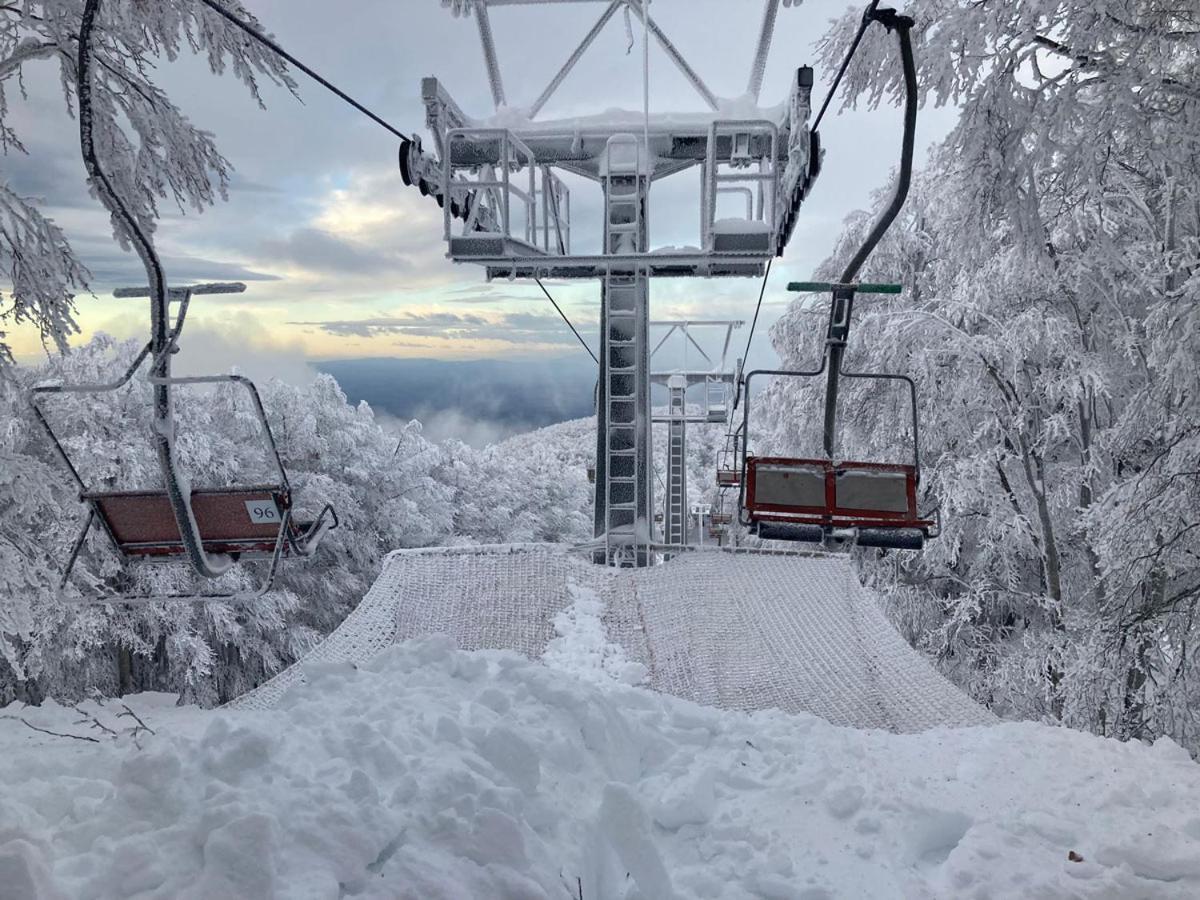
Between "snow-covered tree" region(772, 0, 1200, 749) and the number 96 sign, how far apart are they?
4758 millimetres

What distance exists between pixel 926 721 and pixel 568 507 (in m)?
23.0

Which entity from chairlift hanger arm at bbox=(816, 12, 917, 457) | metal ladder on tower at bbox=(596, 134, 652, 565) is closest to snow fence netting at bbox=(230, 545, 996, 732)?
metal ladder on tower at bbox=(596, 134, 652, 565)

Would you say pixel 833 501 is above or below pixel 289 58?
below

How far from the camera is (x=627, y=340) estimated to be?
770 cm

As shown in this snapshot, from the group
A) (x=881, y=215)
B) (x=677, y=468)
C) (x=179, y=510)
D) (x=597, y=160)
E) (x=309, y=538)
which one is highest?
(x=597, y=160)

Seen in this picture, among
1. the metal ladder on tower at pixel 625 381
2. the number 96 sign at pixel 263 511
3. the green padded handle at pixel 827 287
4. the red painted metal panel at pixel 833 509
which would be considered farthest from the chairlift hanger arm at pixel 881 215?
the metal ladder on tower at pixel 625 381

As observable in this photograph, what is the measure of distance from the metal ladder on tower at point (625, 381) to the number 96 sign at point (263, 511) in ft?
13.8

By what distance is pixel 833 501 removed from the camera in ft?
15.0

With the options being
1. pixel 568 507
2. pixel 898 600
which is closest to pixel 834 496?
pixel 898 600

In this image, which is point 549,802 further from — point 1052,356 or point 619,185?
point 1052,356

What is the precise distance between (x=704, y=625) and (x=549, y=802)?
3.34 metres

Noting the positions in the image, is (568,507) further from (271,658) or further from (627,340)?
(627,340)

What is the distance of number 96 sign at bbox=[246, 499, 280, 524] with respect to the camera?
12.5 ft

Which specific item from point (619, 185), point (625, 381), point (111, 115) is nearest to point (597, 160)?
point (619, 185)
